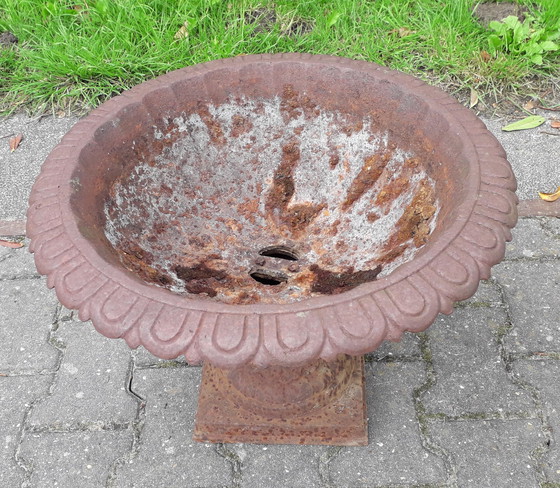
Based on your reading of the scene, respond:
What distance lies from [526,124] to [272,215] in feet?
5.90

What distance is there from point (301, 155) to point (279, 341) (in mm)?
848

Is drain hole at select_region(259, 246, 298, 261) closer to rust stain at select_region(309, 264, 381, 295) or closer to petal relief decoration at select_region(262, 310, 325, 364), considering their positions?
rust stain at select_region(309, 264, 381, 295)

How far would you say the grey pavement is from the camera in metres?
1.92

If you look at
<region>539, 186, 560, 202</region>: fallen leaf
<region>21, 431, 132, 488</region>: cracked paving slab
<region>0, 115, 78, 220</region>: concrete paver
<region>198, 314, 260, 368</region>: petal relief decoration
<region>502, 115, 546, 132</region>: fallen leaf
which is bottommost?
<region>0, 115, 78, 220</region>: concrete paver

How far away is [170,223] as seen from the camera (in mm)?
1831

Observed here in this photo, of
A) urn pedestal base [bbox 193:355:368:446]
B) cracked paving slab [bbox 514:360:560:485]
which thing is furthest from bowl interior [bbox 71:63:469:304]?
cracked paving slab [bbox 514:360:560:485]

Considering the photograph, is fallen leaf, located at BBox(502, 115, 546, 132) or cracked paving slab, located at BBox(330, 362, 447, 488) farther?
fallen leaf, located at BBox(502, 115, 546, 132)

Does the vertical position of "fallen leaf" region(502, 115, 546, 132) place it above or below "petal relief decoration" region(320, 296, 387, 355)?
below

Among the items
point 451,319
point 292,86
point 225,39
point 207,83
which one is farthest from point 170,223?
point 225,39

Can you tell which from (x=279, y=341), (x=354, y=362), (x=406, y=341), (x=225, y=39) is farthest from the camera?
(x=225, y=39)

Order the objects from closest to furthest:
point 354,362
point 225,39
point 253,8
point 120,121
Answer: point 120,121, point 354,362, point 225,39, point 253,8

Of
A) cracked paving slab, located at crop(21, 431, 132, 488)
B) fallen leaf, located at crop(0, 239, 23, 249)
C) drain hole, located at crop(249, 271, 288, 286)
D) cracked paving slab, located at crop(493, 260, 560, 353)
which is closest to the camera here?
drain hole, located at crop(249, 271, 288, 286)

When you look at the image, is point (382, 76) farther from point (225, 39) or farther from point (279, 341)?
point (225, 39)

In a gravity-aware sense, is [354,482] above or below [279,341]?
below
